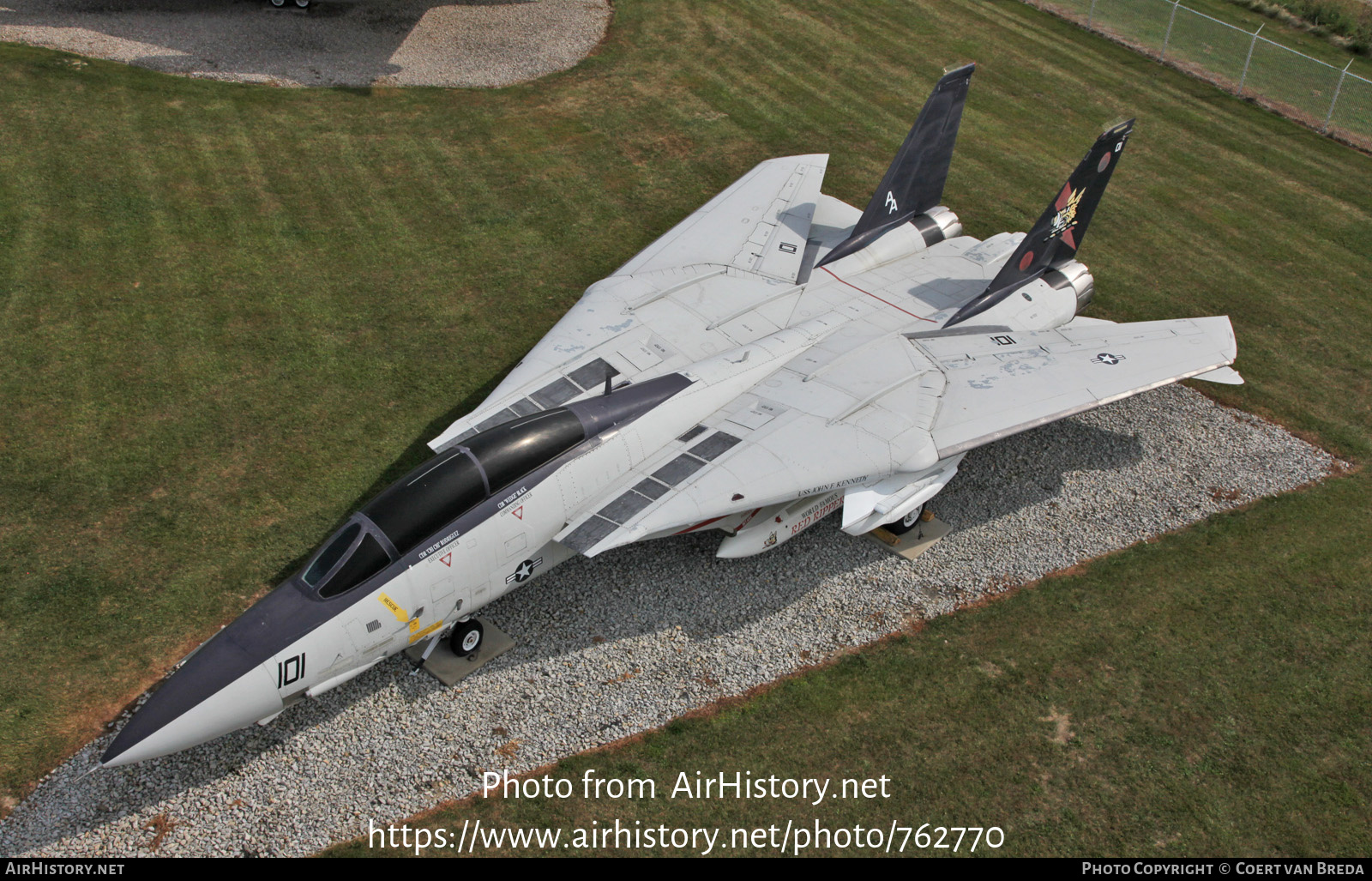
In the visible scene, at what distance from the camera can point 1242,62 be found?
2981 centimetres

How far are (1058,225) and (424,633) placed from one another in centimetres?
1160

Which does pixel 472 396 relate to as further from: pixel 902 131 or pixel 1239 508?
pixel 902 131

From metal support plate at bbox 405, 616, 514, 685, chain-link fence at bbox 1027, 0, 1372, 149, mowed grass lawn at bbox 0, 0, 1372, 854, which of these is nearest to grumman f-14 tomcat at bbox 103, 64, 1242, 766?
metal support plate at bbox 405, 616, 514, 685

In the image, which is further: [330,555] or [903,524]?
[903,524]

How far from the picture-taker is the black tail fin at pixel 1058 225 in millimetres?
15281

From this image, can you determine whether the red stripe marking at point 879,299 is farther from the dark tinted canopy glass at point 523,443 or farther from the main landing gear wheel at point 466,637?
the main landing gear wheel at point 466,637

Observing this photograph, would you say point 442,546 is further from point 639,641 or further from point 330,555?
point 639,641

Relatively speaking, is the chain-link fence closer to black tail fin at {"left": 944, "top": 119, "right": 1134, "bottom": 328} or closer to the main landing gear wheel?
black tail fin at {"left": 944, "top": 119, "right": 1134, "bottom": 328}

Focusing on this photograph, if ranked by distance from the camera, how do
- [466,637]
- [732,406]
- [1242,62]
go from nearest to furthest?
[466,637], [732,406], [1242,62]

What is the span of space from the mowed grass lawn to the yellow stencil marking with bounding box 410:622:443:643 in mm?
1906

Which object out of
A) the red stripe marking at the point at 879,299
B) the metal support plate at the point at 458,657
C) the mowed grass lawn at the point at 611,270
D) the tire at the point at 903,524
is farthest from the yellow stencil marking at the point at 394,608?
the red stripe marking at the point at 879,299

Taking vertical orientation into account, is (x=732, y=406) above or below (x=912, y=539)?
above

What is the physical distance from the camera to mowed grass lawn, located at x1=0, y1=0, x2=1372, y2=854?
1102 cm

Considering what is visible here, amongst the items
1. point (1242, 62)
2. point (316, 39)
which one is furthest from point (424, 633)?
point (1242, 62)
